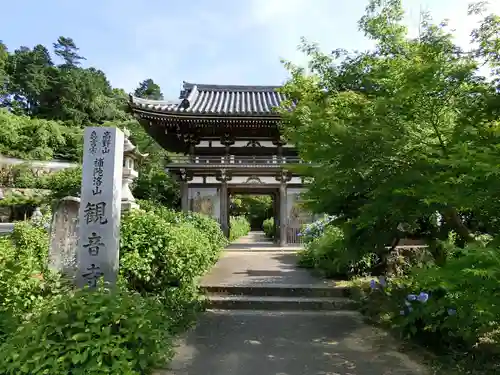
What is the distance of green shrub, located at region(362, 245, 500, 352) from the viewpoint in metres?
2.26

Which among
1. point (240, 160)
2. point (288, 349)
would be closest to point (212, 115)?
point (240, 160)

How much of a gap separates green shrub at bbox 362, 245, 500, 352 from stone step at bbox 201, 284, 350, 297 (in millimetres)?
1028

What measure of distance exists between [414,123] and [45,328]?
12.9 feet

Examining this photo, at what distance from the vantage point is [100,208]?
4801 millimetres

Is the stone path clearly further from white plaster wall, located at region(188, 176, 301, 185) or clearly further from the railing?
white plaster wall, located at region(188, 176, 301, 185)

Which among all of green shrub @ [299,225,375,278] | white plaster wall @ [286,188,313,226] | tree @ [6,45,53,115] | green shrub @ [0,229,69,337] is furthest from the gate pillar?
tree @ [6,45,53,115]

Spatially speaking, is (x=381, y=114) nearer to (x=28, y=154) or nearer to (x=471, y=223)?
(x=471, y=223)

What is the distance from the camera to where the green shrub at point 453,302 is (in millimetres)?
2256

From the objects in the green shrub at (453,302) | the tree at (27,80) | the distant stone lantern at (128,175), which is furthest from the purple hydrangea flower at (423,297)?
the tree at (27,80)

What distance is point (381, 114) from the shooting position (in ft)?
12.3

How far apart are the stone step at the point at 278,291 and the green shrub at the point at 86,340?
129 inches

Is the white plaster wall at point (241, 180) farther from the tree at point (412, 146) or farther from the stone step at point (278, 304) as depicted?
the tree at point (412, 146)

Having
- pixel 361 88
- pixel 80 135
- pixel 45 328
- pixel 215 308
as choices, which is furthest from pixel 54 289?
pixel 80 135

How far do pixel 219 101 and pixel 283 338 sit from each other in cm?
1470
